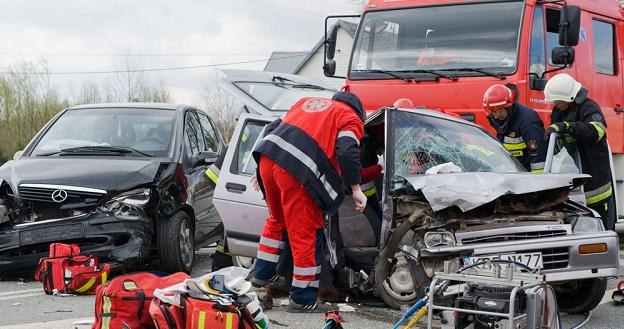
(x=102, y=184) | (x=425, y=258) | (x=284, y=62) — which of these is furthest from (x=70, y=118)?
(x=284, y=62)

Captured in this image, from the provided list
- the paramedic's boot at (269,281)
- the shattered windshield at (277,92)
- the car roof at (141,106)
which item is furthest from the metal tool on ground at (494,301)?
the shattered windshield at (277,92)

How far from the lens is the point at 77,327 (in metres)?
5.22

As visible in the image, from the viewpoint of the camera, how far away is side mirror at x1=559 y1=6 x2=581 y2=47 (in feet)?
26.8

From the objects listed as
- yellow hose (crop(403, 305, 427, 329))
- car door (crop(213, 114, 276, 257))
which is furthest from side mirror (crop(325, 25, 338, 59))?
yellow hose (crop(403, 305, 427, 329))

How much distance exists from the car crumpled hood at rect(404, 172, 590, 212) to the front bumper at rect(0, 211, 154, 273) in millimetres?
2783

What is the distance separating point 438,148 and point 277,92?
12.9 feet

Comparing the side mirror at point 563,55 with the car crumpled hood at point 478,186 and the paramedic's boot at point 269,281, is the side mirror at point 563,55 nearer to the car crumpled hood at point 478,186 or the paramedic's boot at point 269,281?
the car crumpled hood at point 478,186

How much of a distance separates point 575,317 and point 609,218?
5.98 ft

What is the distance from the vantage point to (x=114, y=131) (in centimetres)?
845

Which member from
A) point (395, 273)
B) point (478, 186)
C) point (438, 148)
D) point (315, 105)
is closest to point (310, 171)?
point (315, 105)

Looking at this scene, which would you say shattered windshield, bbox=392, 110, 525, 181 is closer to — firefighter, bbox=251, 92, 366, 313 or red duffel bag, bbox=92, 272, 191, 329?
firefighter, bbox=251, 92, 366, 313

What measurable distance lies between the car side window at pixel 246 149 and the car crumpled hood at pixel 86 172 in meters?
0.92

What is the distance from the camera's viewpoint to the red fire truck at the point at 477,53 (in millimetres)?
8328

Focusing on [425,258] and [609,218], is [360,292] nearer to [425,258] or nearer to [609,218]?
[425,258]
